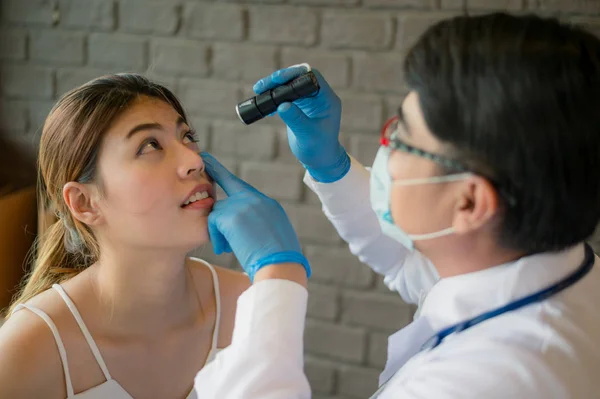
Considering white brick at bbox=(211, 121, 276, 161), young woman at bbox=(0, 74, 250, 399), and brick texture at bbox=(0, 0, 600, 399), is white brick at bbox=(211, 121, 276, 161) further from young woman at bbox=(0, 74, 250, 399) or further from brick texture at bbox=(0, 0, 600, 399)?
young woman at bbox=(0, 74, 250, 399)

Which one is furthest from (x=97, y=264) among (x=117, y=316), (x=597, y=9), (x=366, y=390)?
(x=597, y=9)

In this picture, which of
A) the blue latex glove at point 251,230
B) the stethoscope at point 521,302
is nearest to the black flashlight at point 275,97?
the blue latex glove at point 251,230

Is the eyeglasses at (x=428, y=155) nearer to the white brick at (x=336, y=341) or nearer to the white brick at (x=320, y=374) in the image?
the white brick at (x=336, y=341)

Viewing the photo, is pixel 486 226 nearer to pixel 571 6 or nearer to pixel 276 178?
pixel 571 6

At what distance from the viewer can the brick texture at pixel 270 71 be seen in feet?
5.80

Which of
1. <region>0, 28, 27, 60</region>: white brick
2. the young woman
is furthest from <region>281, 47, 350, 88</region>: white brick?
<region>0, 28, 27, 60</region>: white brick

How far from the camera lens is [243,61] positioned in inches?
74.2

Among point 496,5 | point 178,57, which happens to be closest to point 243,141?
point 178,57

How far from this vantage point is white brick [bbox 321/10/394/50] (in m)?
1.74

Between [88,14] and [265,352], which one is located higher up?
[88,14]

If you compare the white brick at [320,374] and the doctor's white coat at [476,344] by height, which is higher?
the doctor's white coat at [476,344]

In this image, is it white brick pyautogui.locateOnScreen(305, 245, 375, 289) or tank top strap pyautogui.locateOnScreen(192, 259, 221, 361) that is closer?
tank top strap pyautogui.locateOnScreen(192, 259, 221, 361)

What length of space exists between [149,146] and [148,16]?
879 millimetres

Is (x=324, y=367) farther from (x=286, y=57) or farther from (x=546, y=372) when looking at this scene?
(x=546, y=372)
